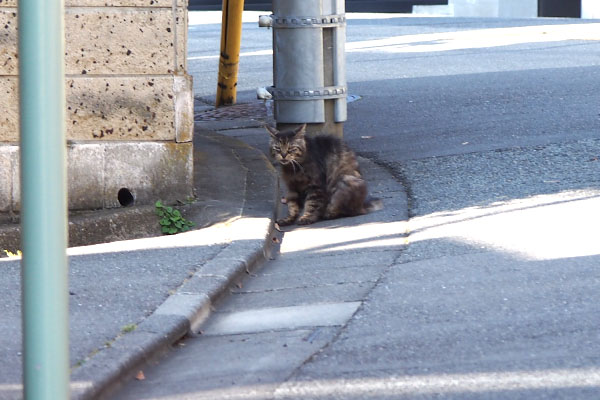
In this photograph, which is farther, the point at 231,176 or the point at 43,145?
the point at 231,176

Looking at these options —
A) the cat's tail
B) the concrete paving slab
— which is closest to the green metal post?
the concrete paving slab

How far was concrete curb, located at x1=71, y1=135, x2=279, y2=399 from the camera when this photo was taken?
12.7 ft

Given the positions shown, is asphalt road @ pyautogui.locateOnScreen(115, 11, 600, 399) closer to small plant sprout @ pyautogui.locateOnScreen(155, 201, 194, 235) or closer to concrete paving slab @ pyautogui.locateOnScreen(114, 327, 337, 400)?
concrete paving slab @ pyautogui.locateOnScreen(114, 327, 337, 400)

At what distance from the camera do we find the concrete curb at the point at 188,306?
3875 millimetres

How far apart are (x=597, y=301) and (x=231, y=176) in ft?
11.8

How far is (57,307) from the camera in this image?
103 inches

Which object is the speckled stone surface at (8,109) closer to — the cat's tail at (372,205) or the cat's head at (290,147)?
the cat's head at (290,147)

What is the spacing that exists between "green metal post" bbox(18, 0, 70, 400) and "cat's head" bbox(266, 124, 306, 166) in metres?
4.69

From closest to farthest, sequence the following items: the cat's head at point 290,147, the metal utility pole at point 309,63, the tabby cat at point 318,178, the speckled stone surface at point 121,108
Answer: the speckled stone surface at point 121,108 < the tabby cat at point 318,178 < the cat's head at point 290,147 < the metal utility pole at point 309,63

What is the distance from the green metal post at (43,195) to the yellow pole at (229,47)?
9.00m

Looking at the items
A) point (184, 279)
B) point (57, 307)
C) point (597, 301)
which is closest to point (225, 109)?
point (184, 279)

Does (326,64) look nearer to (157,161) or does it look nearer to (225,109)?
(157,161)

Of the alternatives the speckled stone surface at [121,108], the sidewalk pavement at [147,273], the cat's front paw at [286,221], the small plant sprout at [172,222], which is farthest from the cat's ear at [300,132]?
the small plant sprout at [172,222]

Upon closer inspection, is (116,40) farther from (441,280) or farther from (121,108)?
(441,280)
